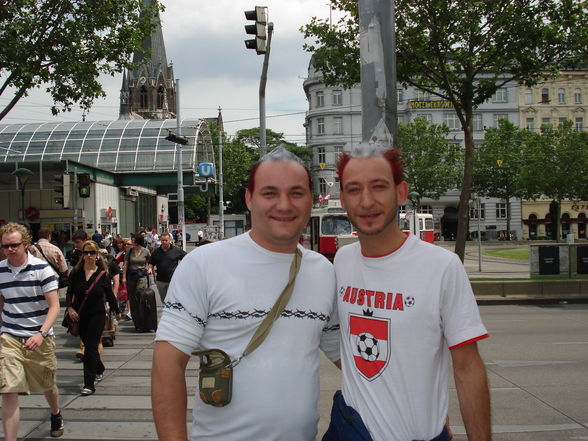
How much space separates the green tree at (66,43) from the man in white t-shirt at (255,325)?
14.3 m

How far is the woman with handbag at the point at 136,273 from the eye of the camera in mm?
10922

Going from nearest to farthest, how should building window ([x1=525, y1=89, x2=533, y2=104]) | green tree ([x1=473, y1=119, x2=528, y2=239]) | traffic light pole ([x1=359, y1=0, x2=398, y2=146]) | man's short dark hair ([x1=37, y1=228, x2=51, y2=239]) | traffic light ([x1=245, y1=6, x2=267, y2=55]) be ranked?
traffic light pole ([x1=359, y1=0, x2=398, y2=146]), man's short dark hair ([x1=37, y1=228, x2=51, y2=239]), traffic light ([x1=245, y1=6, x2=267, y2=55]), green tree ([x1=473, y1=119, x2=528, y2=239]), building window ([x1=525, y1=89, x2=533, y2=104])

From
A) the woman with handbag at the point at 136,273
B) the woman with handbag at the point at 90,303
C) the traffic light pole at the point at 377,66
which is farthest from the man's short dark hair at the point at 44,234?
the traffic light pole at the point at 377,66

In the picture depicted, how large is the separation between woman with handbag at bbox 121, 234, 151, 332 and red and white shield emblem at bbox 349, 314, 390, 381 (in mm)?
9022

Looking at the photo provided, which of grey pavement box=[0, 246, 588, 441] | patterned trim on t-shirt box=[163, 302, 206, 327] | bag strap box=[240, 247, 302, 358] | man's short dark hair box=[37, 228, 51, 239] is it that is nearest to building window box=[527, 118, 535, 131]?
grey pavement box=[0, 246, 588, 441]

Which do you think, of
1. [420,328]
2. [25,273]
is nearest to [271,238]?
[420,328]

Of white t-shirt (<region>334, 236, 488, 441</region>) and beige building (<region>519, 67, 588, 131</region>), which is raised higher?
beige building (<region>519, 67, 588, 131</region>)

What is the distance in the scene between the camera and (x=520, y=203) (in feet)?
217

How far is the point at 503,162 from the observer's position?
56.1 metres

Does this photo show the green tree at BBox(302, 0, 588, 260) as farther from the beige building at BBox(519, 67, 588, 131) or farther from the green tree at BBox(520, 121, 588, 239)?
the beige building at BBox(519, 67, 588, 131)

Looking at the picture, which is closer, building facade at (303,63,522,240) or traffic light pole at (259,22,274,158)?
traffic light pole at (259,22,274,158)

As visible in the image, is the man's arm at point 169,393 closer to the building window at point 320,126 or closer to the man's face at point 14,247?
the man's face at point 14,247

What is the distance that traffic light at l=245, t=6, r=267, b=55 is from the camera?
11914 mm

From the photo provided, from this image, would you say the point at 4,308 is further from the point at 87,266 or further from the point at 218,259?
the point at 218,259
